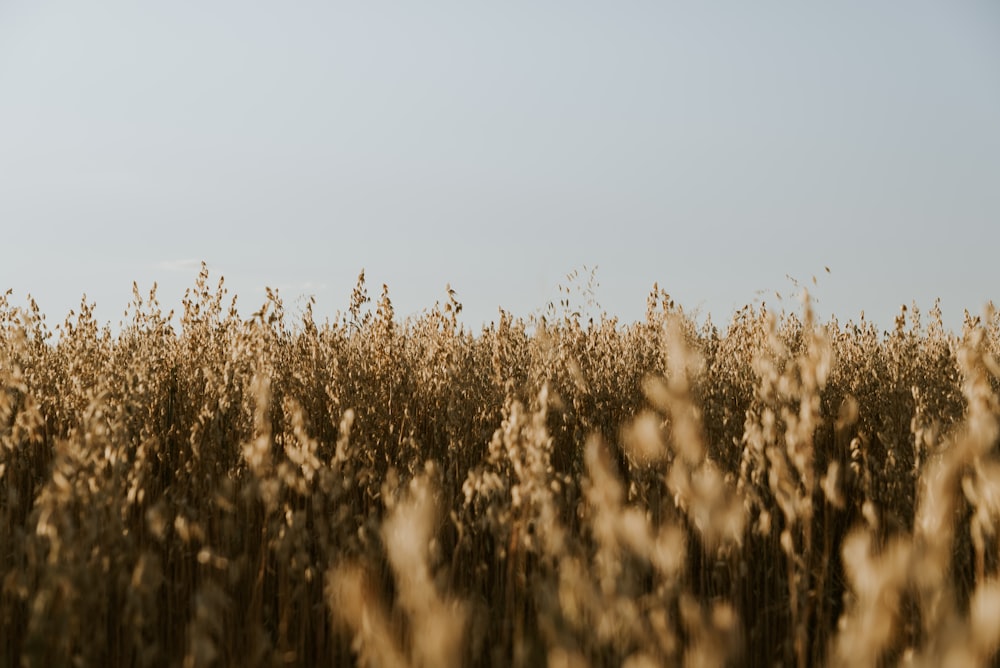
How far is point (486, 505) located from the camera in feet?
8.70

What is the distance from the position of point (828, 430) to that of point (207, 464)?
3.11 meters

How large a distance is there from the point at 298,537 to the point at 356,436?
137cm

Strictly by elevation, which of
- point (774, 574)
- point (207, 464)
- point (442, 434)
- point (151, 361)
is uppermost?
point (151, 361)

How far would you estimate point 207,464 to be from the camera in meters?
2.82

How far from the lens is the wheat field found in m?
1.19

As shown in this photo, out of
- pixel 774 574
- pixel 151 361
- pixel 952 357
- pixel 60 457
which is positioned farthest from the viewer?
pixel 952 357

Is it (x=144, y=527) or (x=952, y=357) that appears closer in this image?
(x=144, y=527)

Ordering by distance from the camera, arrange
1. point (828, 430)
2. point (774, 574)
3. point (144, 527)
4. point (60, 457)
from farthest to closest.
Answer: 1. point (828, 430)
2. point (144, 527)
3. point (774, 574)
4. point (60, 457)

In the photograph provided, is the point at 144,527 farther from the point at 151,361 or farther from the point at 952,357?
the point at 952,357

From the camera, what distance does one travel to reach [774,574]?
2.47 meters

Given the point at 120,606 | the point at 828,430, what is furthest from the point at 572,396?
the point at 120,606

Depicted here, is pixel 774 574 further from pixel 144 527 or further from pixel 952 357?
pixel 952 357

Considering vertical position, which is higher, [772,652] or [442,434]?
[442,434]

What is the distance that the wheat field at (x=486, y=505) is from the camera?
3.91ft
